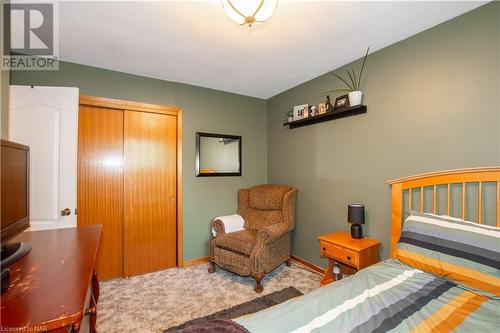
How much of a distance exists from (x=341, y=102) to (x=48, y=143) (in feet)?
9.76

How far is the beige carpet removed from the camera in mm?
2037

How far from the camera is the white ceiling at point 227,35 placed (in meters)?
1.76

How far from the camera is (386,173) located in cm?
231

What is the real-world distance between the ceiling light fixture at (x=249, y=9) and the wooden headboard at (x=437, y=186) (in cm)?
178

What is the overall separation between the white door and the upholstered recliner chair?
1570 mm

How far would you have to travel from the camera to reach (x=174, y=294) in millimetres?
2471

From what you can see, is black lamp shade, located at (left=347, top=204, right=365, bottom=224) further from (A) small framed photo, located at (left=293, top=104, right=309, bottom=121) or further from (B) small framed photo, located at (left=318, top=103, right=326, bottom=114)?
(A) small framed photo, located at (left=293, top=104, right=309, bottom=121)

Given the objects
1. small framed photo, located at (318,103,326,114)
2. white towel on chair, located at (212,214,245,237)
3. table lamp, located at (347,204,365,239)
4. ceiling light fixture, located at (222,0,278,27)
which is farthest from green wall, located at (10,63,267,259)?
ceiling light fixture, located at (222,0,278,27)

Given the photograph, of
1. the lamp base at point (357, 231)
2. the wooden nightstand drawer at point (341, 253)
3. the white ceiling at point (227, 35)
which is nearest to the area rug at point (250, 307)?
the wooden nightstand drawer at point (341, 253)

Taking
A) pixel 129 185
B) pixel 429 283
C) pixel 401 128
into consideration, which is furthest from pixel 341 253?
pixel 129 185

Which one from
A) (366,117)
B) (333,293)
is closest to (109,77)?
(366,117)

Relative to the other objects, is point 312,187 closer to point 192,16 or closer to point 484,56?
point 484,56

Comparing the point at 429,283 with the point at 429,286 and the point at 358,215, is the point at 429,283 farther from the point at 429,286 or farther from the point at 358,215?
the point at 358,215

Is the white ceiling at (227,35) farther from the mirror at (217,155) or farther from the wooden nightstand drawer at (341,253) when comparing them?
the wooden nightstand drawer at (341,253)
